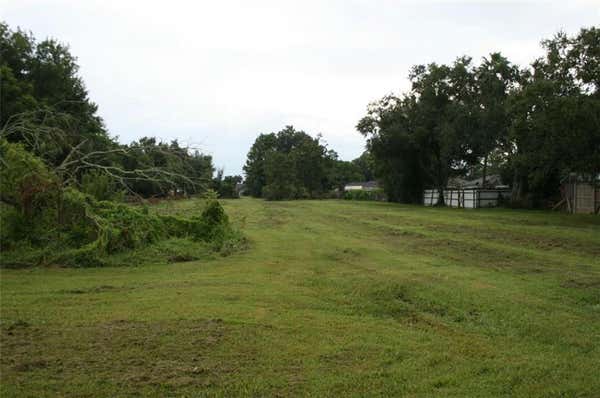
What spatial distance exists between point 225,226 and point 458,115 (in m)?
26.6

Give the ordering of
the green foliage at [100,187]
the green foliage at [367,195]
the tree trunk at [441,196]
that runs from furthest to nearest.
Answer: the green foliage at [367,195]
the tree trunk at [441,196]
the green foliage at [100,187]

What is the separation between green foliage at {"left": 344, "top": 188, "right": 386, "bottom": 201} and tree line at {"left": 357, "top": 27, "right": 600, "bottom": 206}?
9776 millimetres

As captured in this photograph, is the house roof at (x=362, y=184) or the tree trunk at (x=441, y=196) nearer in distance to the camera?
the tree trunk at (x=441, y=196)

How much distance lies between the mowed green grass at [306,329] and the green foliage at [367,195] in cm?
5092

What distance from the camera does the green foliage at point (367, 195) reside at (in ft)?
204

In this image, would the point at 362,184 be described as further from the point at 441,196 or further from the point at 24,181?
the point at 24,181

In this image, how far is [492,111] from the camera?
35.3 m

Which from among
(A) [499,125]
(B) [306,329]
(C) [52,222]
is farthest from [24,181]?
(A) [499,125]

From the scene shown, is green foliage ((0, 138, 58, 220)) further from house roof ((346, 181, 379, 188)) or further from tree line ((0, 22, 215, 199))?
house roof ((346, 181, 379, 188))

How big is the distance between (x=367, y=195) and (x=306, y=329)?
A: 61.1 meters

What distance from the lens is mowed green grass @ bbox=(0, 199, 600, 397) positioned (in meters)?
4.42

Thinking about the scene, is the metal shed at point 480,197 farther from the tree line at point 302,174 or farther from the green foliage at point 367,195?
the tree line at point 302,174

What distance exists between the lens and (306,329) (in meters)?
6.01

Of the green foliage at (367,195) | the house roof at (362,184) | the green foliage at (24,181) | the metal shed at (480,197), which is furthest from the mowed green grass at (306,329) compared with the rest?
the house roof at (362,184)
